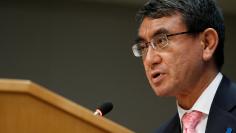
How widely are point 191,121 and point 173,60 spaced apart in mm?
167

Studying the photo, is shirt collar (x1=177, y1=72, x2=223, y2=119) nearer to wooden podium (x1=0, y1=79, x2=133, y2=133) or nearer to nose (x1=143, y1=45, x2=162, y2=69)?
nose (x1=143, y1=45, x2=162, y2=69)

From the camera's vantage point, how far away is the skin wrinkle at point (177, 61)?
3.42 feet

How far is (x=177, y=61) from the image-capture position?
1.04 meters

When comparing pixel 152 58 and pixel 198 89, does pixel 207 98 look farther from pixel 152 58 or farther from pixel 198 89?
pixel 152 58

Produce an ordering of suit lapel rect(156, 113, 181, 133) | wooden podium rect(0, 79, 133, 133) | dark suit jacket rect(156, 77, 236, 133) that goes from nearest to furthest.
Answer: wooden podium rect(0, 79, 133, 133) < dark suit jacket rect(156, 77, 236, 133) < suit lapel rect(156, 113, 181, 133)

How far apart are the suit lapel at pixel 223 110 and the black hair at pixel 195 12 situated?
0.10m

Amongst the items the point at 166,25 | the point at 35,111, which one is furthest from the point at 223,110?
the point at 35,111

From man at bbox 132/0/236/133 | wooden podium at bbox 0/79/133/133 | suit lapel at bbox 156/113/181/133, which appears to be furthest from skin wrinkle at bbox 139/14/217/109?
wooden podium at bbox 0/79/133/133

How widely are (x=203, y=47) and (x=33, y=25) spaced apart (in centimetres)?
225

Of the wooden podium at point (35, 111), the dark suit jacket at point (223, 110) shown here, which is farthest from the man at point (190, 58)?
the wooden podium at point (35, 111)

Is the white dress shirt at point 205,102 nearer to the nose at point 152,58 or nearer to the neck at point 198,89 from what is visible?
the neck at point 198,89

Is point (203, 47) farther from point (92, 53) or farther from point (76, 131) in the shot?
point (92, 53)

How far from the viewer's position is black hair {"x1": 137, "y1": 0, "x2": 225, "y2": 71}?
107cm

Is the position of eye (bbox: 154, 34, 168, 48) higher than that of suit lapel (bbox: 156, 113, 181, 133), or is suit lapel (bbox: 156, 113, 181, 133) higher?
eye (bbox: 154, 34, 168, 48)
